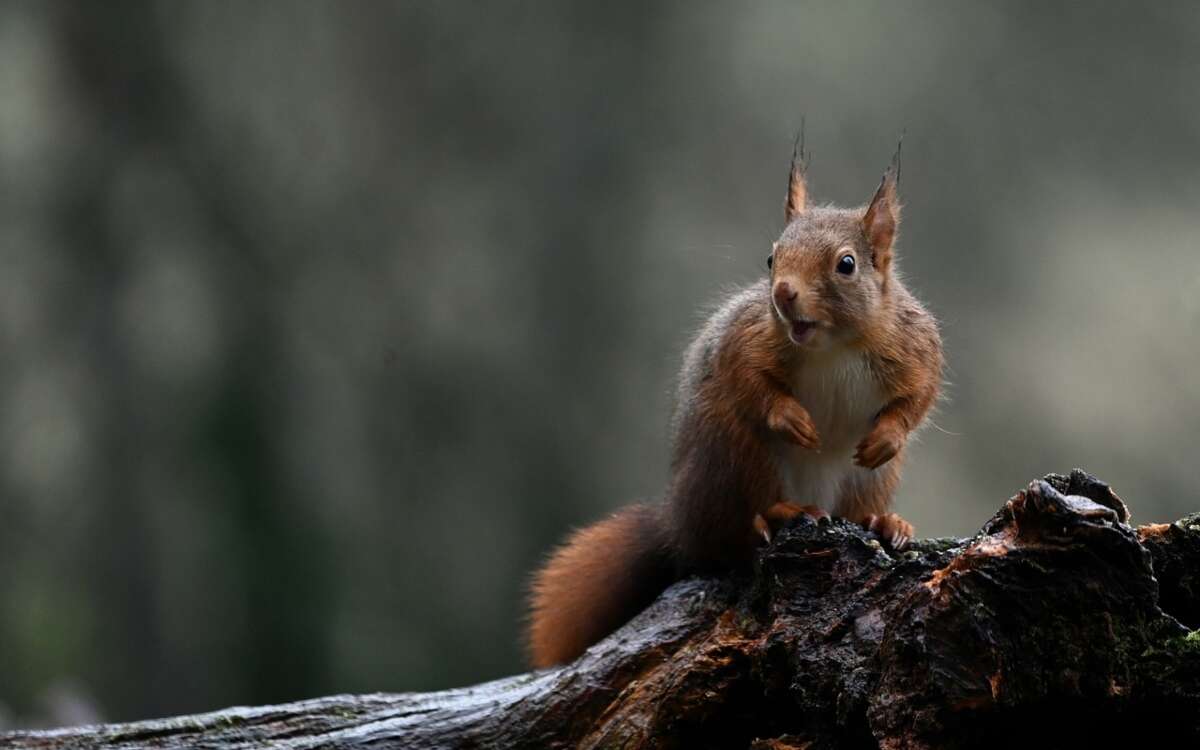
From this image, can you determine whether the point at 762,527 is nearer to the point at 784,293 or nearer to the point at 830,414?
the point at 830,414

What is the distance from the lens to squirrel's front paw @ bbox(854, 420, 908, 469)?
1.99 metres

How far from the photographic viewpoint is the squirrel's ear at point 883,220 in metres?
2.10

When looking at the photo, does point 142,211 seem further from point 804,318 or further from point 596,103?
point 804,318

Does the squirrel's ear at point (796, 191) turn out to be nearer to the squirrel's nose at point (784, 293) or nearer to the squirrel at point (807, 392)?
the squirrel at point (807, 392)

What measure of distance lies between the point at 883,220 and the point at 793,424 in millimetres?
396

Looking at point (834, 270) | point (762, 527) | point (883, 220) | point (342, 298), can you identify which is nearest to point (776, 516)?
point (762, 527)

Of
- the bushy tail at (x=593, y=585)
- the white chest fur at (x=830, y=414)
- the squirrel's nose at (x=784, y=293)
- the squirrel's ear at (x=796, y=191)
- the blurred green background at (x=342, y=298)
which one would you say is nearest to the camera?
Answer: the squirrel's nose at (x=784, y=293)

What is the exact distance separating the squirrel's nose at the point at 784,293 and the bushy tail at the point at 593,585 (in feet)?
1.91

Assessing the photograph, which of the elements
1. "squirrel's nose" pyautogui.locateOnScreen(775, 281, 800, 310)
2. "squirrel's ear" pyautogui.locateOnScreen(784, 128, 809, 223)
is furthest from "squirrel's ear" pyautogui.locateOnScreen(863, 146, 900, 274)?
"squirrel's nose" pyautogui.locateOnScreen(775, 281, 800, 310)

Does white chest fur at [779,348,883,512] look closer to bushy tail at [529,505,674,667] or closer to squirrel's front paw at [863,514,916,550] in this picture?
squirrel's front paw at [863,514,916,550]

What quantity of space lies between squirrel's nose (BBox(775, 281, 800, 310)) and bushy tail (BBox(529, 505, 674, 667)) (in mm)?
584

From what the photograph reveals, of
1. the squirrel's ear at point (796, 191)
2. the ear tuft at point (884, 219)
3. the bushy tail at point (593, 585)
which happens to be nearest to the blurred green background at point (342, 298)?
the bushy tail at point (593, 585)

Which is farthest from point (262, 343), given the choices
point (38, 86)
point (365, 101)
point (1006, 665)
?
point (1006, 665)

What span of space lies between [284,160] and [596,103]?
1251 mm
